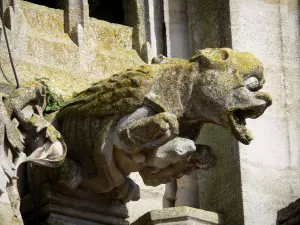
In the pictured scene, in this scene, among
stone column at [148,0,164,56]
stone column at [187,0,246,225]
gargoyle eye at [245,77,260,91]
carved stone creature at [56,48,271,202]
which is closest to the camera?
carved stone creature at [56,48,271,202]

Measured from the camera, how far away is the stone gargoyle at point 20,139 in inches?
394

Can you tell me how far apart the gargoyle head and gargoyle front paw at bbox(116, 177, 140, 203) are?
686 millimetres

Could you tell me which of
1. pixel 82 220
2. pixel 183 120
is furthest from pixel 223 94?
pixel 82 220

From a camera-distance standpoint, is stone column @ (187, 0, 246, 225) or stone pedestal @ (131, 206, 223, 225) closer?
stone pedestal @ (131, 206, 223, 225)

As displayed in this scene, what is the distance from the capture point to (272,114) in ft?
41.5

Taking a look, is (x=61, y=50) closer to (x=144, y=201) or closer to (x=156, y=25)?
(x=156, y=25)

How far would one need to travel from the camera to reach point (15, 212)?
10070 millimetres

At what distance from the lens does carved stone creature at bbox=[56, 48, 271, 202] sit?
1107 cm

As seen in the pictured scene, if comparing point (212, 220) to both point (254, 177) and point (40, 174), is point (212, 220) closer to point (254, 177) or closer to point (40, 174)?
point (254, 177)

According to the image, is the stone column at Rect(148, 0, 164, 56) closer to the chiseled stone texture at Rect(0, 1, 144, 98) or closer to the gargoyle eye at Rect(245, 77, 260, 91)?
the chiseled stone texture at Rect(0, 1, 144, 98)

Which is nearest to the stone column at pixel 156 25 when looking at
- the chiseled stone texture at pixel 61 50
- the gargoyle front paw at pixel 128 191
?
the chiseled stone texture at pixel 61 50

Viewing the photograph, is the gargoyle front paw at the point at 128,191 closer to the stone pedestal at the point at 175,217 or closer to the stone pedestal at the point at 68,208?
the stone pedestal at the point at 68,208

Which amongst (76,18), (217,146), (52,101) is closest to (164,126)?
(52,101)

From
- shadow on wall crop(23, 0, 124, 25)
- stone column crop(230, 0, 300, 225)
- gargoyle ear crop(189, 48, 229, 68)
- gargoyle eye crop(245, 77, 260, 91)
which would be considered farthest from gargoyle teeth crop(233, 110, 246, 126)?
shadow on wall crop(23, 0, 124, 25)
